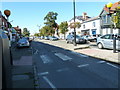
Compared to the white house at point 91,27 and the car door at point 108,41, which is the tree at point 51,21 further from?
the car door at point 108,41

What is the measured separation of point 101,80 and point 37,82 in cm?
241

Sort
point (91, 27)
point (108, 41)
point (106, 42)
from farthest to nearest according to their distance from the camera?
point (91, 27) → point (106, 42) → point (108, 41)

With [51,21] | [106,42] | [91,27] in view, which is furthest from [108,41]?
[51,21]

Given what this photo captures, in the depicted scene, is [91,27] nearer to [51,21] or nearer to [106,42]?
[51,21]

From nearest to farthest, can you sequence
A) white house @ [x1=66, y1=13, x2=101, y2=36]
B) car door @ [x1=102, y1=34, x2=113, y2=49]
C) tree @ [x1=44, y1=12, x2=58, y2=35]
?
car door @ [x1=102, y1=34, x2=113, y2=49] → white house @ [x1=66, y1=13, x2=101, y2=36] → tree @ [x1=44, y1=12, x2=58, y2=35]

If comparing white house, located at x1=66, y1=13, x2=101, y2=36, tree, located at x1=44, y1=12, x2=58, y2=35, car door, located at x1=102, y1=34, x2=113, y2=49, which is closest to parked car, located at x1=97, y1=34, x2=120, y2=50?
car door, located at x1=102, y1=34, x2=113, y2=49

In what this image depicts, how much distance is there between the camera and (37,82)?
206 inches

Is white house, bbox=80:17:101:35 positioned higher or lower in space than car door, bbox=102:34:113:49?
higher

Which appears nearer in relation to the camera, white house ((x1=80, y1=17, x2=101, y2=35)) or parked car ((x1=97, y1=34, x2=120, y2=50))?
parked car ((x1=97, y1=34, x2=120, y2=50))

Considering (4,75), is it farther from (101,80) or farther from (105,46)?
(105,46)

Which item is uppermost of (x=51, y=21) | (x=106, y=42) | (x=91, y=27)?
(x=51, y=21)

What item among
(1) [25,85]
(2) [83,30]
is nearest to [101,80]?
(1) [25,85]

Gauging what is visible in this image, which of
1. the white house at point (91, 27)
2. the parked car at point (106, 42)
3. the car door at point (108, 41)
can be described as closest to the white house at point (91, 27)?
the white house at point (91, 27)

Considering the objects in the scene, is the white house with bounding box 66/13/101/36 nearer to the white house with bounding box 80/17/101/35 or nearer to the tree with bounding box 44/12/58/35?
the white house with bounding box 80/17/101/35
